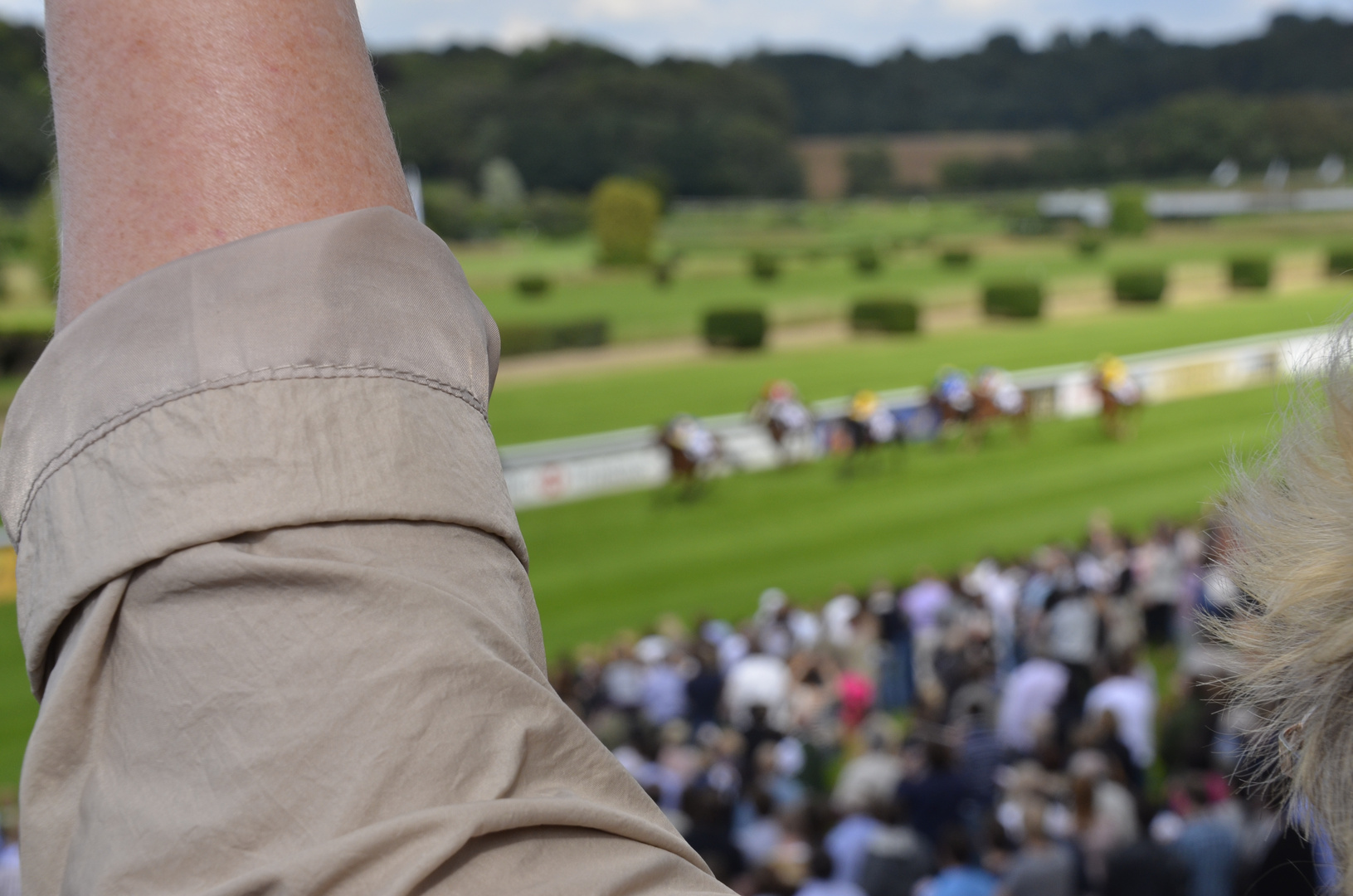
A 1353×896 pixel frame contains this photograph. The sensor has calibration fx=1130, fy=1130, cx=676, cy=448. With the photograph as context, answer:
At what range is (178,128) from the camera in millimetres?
577

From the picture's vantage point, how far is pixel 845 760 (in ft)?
27.0

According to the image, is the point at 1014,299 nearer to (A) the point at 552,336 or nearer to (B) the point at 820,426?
(A) the point at 552,336

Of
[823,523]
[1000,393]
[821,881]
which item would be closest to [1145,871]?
[821,881]

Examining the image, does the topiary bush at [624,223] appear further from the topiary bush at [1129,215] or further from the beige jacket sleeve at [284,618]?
the beige jacket sleeve at [284,618]

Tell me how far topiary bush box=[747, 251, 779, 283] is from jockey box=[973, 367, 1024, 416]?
22.9 metres

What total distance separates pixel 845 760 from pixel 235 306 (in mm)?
8177

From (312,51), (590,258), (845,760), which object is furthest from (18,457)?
(590,258)

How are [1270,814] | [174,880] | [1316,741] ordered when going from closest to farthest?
[174,880] < [1316,741] < [1270,814]

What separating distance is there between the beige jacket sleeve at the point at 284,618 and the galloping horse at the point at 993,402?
19086 millimetres

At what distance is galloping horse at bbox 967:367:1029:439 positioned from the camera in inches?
746

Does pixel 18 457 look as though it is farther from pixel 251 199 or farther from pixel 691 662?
pixel 691 662

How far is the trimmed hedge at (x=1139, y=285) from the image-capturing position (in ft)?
114

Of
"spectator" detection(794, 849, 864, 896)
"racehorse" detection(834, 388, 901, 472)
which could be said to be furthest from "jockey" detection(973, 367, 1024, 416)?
"spectator" detection(794, 849, 864, 896)

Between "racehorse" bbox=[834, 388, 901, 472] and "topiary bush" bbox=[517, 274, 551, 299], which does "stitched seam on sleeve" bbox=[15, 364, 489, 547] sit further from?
"topiary bush" bbox=[517, 274, 551, 299]
